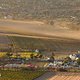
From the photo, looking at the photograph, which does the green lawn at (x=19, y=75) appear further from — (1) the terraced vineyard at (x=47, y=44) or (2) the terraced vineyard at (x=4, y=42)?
(2) the terraced vineyard at (x=4, y=42)

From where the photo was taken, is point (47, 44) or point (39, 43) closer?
point (47, 44)

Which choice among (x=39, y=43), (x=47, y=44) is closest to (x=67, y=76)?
(x=47, y=44)

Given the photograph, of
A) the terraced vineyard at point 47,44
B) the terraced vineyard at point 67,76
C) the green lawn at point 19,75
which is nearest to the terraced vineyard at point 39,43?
the terraced vineyard at point 47,44

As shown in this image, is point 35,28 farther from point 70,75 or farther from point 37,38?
point 70,75

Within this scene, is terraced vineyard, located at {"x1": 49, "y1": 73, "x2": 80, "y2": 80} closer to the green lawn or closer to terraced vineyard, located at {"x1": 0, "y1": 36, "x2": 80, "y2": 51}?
the green lawn

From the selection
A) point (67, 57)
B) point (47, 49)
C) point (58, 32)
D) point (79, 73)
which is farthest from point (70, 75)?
point (58, 32)

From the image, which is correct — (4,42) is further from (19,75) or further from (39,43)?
(19,75)

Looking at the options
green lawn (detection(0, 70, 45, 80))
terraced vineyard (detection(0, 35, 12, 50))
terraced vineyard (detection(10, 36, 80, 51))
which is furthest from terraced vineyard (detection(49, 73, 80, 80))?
terraced vineyard (detection(0, 35, 12, 50))

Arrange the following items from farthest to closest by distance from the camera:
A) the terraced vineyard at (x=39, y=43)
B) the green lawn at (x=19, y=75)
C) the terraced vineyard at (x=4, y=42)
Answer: the terraced vineyard at (x=4, y=42)
the terraced vineyard at (x=39, y=43)
the green lawn at (x=19, y=75)

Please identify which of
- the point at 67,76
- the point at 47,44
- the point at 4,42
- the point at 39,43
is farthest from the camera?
the point at 4,42
